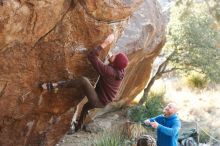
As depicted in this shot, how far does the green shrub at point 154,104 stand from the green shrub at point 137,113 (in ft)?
0.63

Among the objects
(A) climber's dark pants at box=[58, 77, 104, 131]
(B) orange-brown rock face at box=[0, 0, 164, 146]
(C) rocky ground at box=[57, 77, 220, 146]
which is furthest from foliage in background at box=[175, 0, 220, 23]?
(A) climber's dark pants at box=[58, 77, 104, 131]

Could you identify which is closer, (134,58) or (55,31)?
(55,31)

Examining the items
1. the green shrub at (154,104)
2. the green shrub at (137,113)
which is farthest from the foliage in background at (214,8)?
the green shrub at (137,113)

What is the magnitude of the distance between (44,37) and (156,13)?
673 centimetres

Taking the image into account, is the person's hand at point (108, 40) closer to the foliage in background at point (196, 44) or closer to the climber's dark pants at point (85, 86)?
the climber's dark pants at point (85, 86)

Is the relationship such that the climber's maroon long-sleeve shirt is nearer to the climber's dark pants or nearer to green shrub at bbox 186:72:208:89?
the climber's dark pants

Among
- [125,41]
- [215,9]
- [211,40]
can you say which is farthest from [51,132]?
[215,9]

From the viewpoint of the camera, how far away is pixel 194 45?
16.8 meters

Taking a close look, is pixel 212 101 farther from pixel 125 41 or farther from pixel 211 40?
pixel 125 41

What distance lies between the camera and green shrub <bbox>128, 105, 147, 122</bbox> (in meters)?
15.6

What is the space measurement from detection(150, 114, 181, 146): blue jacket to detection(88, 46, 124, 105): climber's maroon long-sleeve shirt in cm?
103

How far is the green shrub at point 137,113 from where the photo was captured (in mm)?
15625

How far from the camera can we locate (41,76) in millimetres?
8891

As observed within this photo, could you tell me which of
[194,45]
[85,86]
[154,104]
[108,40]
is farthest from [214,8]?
[85,86]
